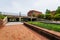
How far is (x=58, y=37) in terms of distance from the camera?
8.06m

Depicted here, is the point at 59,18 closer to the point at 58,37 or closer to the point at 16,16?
the point at 16,16

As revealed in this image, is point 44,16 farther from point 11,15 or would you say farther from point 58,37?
point 58,37

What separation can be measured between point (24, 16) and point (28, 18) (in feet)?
9.17

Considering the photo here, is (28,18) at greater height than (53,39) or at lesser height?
lesser

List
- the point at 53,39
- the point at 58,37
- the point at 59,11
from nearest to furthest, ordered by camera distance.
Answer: the point at 58,37, the point at 53,39, the point at 59,11

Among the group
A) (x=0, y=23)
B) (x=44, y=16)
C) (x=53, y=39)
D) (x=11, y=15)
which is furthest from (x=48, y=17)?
(x=53, y=39)

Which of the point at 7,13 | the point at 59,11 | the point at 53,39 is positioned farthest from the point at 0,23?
the point at 59,11


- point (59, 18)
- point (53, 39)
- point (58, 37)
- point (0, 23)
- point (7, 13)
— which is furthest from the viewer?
point (7, 13)

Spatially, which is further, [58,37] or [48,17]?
[48,17]

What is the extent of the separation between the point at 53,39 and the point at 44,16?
6655 cm

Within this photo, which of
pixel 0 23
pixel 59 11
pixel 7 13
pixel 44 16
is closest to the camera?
pixel 0 23

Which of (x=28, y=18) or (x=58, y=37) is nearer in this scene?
(x=58, y=37)

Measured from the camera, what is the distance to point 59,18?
60656 mm

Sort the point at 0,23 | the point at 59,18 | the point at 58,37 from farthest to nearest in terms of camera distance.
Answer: the point at 59,18 → the point at 0,23 → the point at 58,37
